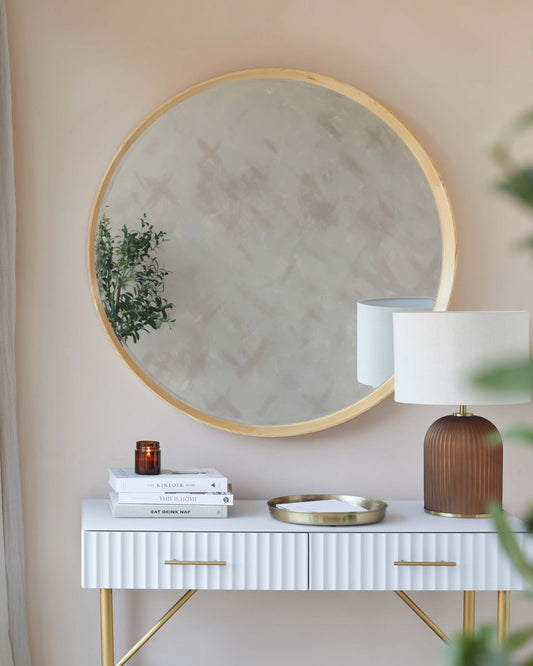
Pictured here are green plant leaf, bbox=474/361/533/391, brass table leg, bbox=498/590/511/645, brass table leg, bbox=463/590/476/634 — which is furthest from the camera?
brass table leg, bbox=463/590/476/634

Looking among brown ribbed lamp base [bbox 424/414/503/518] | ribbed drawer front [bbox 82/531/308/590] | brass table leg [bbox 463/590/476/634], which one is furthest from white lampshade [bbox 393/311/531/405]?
brass table leg [bbox 463/590/476/634]

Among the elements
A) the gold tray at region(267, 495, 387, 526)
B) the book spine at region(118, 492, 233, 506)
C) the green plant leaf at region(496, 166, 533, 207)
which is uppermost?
the green plant leaf at region(496, 166, 533, 207)

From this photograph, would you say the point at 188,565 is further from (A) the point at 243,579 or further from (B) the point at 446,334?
(B) the point at 446,334

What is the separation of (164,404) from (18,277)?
0.53 m

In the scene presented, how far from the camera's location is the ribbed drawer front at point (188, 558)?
1.88 metres

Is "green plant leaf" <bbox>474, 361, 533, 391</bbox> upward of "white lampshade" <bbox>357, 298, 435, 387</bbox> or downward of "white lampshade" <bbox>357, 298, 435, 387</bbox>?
upward

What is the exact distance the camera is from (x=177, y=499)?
1.99 m

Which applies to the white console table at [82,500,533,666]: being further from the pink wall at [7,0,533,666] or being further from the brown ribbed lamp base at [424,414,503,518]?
the pink wall at [7,0,533,666]

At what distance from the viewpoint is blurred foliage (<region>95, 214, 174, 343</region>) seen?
224 cm

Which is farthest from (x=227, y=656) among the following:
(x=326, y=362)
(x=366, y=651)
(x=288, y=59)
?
(x=288, y=59)

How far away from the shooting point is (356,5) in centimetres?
234

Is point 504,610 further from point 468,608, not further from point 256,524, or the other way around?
point 256,524

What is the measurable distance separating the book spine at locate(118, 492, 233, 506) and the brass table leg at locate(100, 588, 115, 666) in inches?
8.6

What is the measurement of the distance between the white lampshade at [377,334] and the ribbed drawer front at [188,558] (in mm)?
562
